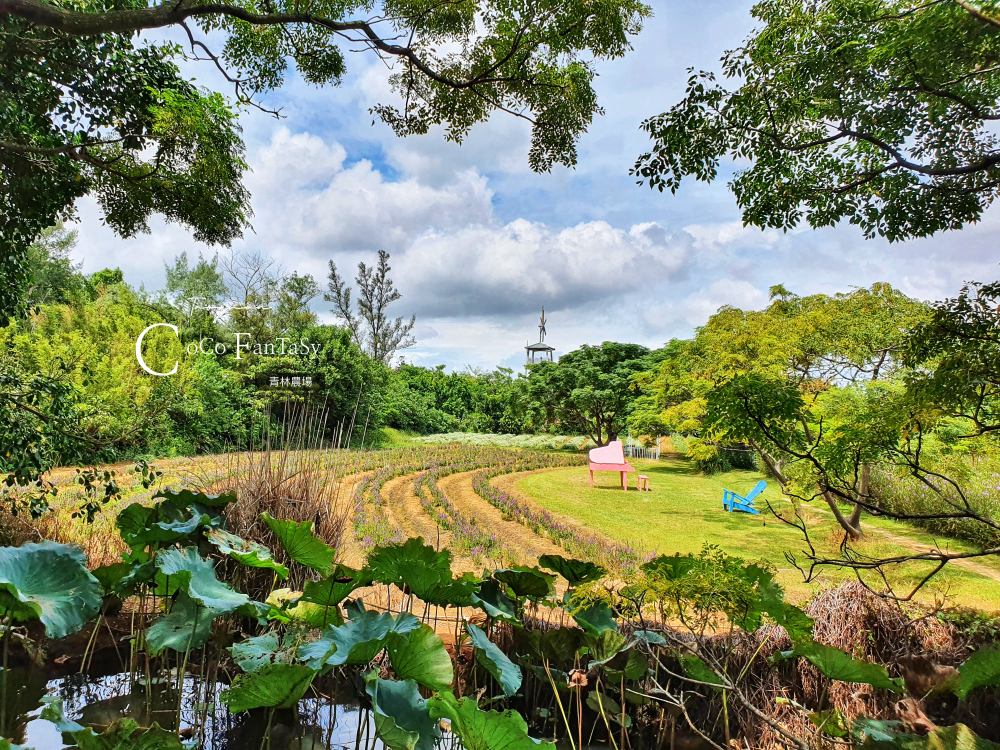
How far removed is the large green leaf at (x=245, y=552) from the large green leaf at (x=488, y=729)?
0.78 metres

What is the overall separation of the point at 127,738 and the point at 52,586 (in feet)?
2.01

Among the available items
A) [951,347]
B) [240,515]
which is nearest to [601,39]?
[951,347]

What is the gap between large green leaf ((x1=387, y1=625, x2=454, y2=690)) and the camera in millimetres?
1115

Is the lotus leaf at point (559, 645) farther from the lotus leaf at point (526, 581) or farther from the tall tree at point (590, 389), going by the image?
the tall tree at point (590, 389)

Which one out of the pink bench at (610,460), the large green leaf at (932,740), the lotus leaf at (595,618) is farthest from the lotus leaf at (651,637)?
the pink bench at (610,460)

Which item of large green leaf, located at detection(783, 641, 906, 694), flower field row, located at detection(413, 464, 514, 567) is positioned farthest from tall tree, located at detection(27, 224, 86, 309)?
large green leaf, located at detection(783, 641, 906, 694)

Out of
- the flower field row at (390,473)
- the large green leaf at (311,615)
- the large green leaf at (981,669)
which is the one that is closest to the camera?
the large green leaf at (981,669)

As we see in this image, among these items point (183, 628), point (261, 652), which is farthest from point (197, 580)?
point (261, 652)

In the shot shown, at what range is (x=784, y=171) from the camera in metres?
2.93

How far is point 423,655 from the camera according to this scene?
3.75 feet

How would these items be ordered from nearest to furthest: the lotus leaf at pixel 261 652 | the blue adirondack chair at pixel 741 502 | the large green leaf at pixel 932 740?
the large green leaf at pixel 932 740 < the lotus leaf at pixel 261 652 < the blue adirondack chair at pixel 741 502

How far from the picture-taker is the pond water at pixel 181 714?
138 cm

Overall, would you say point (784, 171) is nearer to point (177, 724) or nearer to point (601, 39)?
point (601, 39)

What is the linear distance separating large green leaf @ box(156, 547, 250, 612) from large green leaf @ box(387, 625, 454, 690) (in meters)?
0.44
